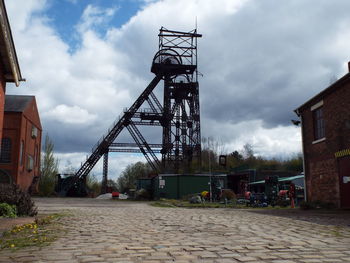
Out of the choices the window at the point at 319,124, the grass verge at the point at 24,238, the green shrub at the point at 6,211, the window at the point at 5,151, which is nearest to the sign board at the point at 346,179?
the window at the point at 319,124

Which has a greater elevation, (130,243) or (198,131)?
(198,131)

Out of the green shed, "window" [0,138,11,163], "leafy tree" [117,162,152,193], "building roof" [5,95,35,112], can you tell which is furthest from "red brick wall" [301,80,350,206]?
"leafy tree" [117,162,152,193]

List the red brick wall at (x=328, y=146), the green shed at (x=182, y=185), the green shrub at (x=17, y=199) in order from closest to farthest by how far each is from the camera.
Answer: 1. the green shrub at (x=17, y=199)
2. the red brick wall at (x=328, y=146)
3. the green shed at (x=182, y=185)

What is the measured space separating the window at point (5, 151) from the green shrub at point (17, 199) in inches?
1018

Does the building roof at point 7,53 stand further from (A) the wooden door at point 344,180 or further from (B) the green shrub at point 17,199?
(A) the wooden door at point 344,180

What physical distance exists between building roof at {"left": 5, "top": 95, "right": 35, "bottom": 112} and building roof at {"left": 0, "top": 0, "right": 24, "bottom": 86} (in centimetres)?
2567

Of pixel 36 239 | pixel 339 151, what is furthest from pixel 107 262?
pixel 339 151

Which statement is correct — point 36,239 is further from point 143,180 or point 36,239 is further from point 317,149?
point 143,180

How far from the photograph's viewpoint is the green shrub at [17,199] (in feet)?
37.3

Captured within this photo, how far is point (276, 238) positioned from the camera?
6.44m

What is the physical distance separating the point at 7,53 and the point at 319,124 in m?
14.1

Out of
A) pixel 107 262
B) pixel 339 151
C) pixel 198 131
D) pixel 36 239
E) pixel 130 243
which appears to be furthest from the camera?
pixel 198 131

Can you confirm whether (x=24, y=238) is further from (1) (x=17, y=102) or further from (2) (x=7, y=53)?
(1) (x=17, y=102)

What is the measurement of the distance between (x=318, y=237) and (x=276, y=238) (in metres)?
0.83
